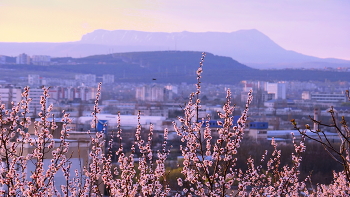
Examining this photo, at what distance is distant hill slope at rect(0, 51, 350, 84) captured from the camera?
2795 inches

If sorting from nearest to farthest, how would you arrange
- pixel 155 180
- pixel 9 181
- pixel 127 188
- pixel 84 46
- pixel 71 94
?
pixel 9 181, pixel 127 188, pixel 155 180, pixel 71 94, pixel 84 46

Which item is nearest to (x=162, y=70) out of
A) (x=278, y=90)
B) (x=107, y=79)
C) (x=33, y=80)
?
(x=107, y=79)

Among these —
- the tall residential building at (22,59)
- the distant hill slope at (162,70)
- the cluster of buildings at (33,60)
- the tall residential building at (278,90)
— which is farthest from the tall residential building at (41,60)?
the tall residential building at (278,90)

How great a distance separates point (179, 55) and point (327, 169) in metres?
69.9

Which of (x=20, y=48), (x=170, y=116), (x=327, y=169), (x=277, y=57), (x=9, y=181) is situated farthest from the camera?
(x=277, y=57)

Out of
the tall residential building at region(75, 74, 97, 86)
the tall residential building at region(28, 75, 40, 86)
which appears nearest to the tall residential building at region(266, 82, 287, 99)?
the tall residential building at region(75, 74, 97, 86)

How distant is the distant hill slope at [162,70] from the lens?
233ft

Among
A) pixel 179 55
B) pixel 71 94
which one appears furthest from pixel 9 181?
pixel 179 55

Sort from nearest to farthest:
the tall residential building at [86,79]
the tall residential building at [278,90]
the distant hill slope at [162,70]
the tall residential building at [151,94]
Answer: the tall residential building at [151,94] → the tall residential building at [278,90] → the tall residential building at [86,79] → the distant hill slope at [162,70]

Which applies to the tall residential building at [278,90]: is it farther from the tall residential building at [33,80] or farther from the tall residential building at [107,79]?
the tall residential building at [33,80]

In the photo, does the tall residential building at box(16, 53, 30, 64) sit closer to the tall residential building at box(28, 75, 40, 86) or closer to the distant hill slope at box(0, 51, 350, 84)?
the distant hill slope at box(0, 51, 350, 84)

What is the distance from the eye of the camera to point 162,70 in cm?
8044

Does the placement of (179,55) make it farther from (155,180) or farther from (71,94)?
(155,180)

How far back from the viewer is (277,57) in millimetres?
127125
